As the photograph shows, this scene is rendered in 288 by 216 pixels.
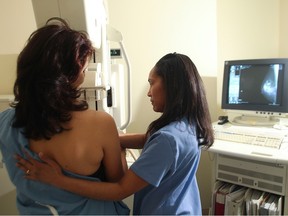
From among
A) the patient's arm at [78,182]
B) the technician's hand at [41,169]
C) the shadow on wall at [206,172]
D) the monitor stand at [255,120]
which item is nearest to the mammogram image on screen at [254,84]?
the monitor stand at [255,120]

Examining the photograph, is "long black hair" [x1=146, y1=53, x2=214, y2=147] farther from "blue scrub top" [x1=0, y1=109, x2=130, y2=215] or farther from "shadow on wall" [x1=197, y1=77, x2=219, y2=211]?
"shadow on wall" [x1=197, y1=77, x2=219, y2=211]

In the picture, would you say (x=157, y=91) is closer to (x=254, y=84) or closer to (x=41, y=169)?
(x=41, y=169)

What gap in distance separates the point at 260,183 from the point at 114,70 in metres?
1.19

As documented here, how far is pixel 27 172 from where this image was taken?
0.77m

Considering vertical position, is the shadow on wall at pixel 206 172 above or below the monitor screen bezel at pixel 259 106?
below

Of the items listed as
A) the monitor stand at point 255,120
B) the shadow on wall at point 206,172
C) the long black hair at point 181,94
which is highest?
the long black hair at point 181,94

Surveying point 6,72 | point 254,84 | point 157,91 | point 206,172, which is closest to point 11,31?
point 6,72

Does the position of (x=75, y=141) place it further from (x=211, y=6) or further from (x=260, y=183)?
(x=211, y=6)

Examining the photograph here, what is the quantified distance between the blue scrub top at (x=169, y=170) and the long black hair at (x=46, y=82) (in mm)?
267

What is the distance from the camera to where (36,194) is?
0.78 metres

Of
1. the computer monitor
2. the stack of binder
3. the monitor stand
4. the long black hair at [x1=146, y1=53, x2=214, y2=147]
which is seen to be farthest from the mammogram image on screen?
the long black hair at [x1=146, y1=53, x2=214, y2=147]

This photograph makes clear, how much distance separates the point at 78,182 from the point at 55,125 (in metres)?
0.19

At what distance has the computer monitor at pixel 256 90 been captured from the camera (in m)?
1.91

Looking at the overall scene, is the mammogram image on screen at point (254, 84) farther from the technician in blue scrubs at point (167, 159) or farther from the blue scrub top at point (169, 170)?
the blue scrub top at point (169, 170)
